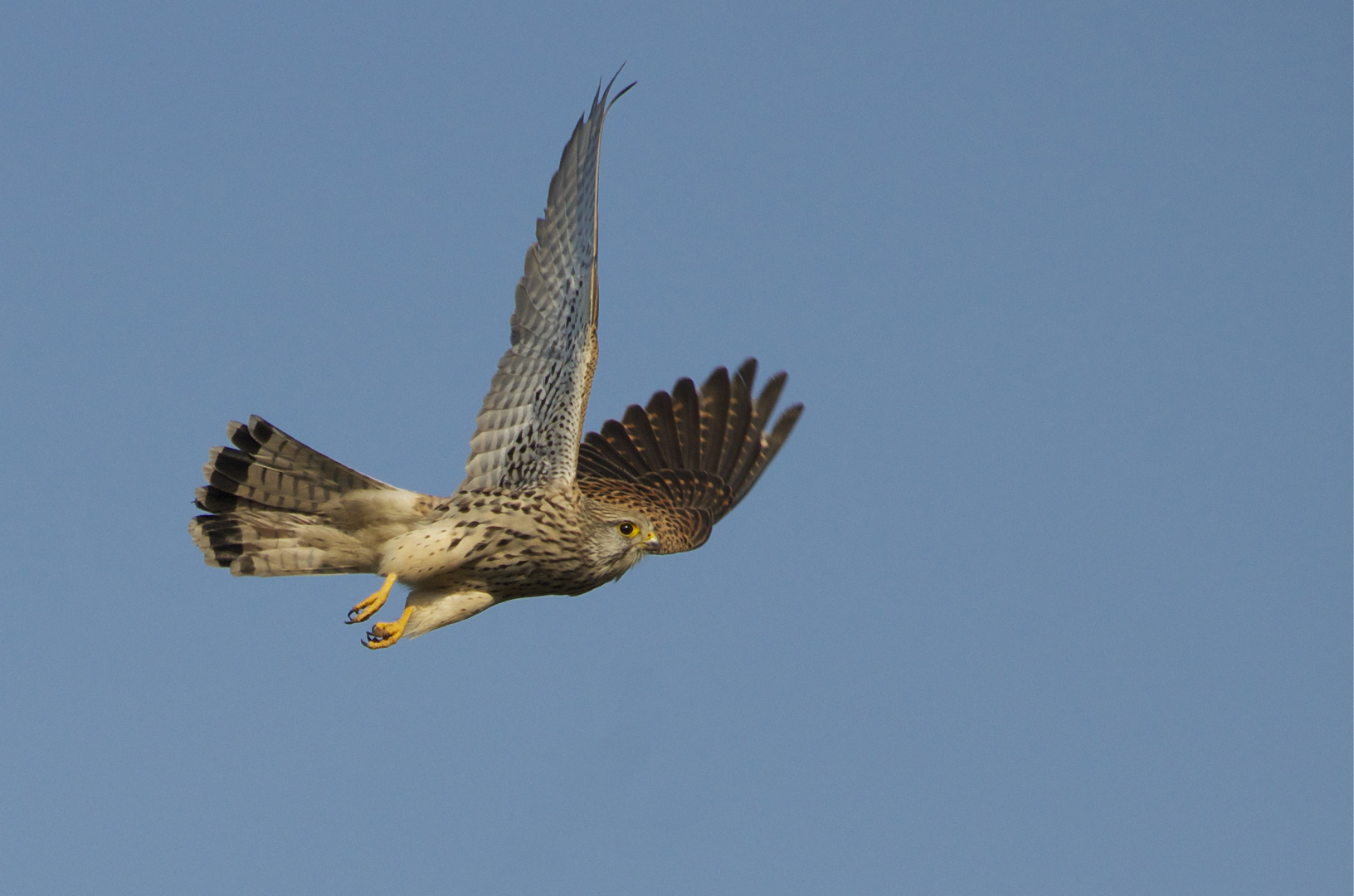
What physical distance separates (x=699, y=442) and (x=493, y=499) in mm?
3129

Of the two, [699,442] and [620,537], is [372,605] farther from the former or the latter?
[699,442]

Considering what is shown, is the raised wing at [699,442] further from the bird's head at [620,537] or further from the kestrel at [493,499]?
the kestrel at [493,499]

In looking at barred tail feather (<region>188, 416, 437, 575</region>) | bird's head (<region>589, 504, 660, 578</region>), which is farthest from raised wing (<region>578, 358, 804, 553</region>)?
barred tail feather (<region>188, 416, 437, 575</region>)

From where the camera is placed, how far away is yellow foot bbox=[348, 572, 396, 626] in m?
8.51

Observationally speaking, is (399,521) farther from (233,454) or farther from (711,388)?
(711,388)

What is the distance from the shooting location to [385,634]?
8672 millimetres

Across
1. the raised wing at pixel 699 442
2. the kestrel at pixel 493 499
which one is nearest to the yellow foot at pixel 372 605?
the kestrel at pixel 493 499

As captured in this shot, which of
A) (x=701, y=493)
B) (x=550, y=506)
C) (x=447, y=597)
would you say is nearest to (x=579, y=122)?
(x=550, y=506)

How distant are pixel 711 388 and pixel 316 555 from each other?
12.9 ft

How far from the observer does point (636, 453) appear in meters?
11.5

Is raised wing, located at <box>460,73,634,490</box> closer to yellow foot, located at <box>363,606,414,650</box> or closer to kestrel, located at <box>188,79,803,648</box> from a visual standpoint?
kestrel, located at <box>188,79,803,648</box>

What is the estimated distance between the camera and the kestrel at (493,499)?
8445 mm

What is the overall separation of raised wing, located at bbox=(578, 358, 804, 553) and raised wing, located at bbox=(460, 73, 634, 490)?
2.35 m

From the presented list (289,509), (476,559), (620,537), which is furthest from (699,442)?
(289,509)
